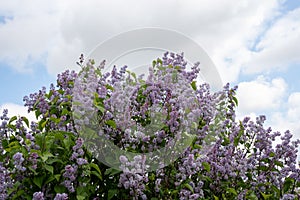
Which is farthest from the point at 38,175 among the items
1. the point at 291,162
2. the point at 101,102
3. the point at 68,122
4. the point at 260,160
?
the point at 291,162

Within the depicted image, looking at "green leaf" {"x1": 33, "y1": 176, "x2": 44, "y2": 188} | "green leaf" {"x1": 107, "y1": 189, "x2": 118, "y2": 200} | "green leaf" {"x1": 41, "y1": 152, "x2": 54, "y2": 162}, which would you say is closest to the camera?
"green leaf" {"x1": 41, "y1": 152, "x2": 54, "y2": 162}

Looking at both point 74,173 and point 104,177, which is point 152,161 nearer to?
point 104,177

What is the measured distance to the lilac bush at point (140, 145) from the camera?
3.79 metres

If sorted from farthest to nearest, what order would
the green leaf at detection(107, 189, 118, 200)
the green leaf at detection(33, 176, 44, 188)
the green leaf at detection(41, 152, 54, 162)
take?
the green leaf at detection(107, 189, 118, 200) → the green leaf at detection(33, 176, 44, 188) → the green leaf at detection(41, 152, 54, 162)

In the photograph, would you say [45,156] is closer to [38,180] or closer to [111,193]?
[38,180]

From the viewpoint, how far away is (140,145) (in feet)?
13.7

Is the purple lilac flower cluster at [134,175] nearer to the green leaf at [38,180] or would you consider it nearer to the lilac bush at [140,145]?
the lilac bush at [140,145]

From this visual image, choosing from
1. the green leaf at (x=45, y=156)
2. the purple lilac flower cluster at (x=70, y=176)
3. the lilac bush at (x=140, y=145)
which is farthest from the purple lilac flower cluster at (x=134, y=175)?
the green leaf at (x=45, y=156)

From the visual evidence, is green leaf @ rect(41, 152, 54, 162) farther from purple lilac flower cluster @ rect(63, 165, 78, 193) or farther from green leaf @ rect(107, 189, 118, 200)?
green leaf @ rect(107, 189, 118, 200)

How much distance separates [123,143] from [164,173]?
1.68 feet

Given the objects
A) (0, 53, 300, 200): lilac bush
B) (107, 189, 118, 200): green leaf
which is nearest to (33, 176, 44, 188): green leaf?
(0, 53, 300, 200): lilac bush

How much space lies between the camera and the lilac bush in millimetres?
3787

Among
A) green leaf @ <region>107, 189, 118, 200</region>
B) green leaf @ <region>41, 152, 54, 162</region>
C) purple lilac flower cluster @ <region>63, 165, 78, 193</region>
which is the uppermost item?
green leaf @ <region>41, 152, 54, 162</region>

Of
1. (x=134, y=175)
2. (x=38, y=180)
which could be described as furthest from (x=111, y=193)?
(x=38, y=180)
